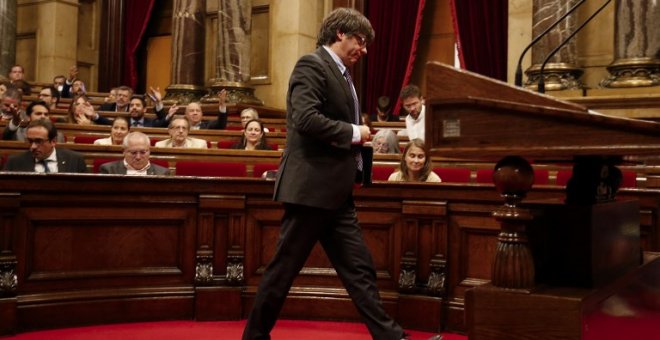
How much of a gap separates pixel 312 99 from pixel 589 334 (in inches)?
57.3

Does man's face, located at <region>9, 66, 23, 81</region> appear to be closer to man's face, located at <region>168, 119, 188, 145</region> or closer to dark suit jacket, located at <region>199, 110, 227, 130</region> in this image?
dark suit jacket, located at <region>199, 110, 227, 130</region>

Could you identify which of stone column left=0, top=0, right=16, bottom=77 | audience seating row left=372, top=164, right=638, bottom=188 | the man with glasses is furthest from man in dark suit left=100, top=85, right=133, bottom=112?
audience seating row left=372, top=164, right=638, bottom=188

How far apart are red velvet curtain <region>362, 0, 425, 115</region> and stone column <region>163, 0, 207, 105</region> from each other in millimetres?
2279

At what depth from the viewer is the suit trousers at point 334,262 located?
271 cm

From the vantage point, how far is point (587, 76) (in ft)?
24.5

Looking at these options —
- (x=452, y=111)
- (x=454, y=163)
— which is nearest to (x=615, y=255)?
(x=452, y=111)

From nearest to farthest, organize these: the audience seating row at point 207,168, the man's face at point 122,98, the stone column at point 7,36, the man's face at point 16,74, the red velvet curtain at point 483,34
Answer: the audience seating row at point 207,168 < the man's face at point 122,98 < the red velvet curtain at point 483,34 < the man's face at point 16,74 < the stone column at point 7,36

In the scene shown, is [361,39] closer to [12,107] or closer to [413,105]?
[413,105]

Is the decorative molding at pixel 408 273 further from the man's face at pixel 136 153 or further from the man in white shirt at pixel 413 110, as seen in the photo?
the man in white shirt at pixel 413 110

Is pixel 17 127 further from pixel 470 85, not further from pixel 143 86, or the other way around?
pixel 143 86

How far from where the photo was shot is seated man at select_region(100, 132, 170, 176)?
4.43 metres

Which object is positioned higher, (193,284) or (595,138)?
(595,138)

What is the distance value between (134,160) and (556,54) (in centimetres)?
441

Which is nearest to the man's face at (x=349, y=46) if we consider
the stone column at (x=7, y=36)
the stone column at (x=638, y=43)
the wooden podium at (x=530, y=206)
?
the wooden podium at (x=530, y=206)
